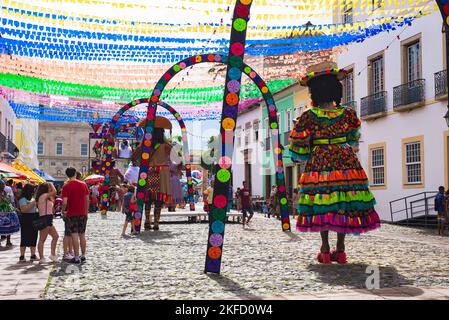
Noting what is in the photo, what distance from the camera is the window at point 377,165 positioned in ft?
71.9

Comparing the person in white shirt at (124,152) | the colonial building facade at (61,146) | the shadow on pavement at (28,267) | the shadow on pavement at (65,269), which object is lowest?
the shadow on pavement at (28,267)

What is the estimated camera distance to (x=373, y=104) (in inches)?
872

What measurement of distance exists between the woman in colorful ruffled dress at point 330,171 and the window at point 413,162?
1337 centimetres

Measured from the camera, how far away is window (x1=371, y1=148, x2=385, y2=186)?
22.1 meters

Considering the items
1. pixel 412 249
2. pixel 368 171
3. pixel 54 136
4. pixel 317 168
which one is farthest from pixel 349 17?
pixel 54 136

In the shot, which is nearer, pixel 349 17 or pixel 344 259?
pixel 344 259

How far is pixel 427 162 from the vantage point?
1916 cm

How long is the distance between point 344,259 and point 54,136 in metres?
77.9

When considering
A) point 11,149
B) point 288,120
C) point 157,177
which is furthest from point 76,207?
point 288,120

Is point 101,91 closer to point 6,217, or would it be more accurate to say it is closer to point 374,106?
point 6,217

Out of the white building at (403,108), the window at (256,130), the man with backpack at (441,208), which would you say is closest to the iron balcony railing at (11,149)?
the window at (256,130)

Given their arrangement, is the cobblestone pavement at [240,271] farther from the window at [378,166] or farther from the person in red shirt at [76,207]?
the window at [378,166]

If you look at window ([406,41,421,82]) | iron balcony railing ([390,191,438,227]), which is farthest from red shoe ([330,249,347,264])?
window ([406,41,421,82])

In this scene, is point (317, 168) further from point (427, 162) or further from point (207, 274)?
point (427, 162)
